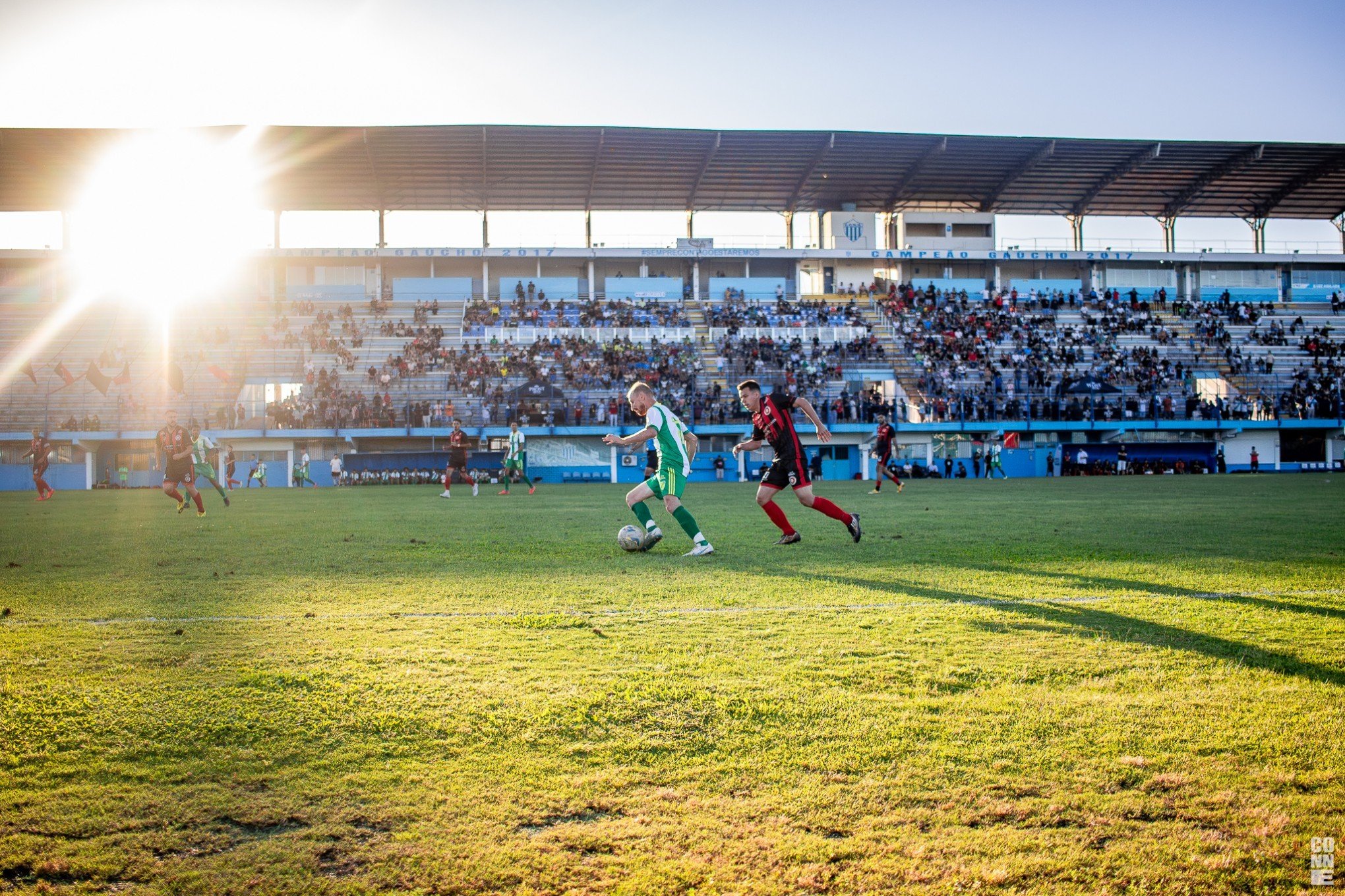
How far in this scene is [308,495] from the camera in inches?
1088

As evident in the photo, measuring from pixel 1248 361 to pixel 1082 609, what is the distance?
1972 inches

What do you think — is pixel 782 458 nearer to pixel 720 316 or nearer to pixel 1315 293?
pixel 720 316

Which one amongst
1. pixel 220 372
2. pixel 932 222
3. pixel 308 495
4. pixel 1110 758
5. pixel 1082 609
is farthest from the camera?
pixel 932 222

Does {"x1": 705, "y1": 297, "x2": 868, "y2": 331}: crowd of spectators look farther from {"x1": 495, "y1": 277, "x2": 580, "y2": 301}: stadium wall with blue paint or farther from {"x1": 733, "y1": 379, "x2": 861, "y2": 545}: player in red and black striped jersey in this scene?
{"x1": 733, "y1": 379, "x2": 861, "y2": 545}: player in red and black striped jersey

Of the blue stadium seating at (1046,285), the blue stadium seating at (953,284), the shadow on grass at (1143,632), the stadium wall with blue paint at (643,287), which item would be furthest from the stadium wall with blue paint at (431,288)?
the shadow on grass at (1143,632)

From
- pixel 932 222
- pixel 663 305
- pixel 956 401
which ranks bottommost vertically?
pixel 956 401

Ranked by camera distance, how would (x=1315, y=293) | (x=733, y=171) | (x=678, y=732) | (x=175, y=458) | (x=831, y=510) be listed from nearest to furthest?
(x=678, y=732)
(x=831, y=510)
(x=175, y=458)
(x=733, y=171)
(x=1315, y=293)

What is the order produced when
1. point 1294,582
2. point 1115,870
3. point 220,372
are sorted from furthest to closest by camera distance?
point 220,372, point 1294,582, point 1115,870

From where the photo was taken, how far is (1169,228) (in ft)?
184

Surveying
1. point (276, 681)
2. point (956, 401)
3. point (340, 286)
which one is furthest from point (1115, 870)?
point (340, 286)

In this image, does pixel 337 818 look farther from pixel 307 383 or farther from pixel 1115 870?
pixel 307 383

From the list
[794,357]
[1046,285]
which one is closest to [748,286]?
[794,357]

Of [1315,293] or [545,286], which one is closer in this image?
[545,286]

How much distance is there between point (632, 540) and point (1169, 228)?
57304mm
